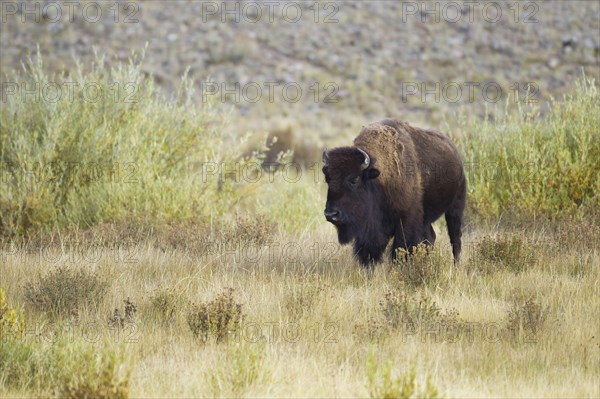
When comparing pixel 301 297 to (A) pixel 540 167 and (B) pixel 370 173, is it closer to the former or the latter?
(B) pixel 370 173

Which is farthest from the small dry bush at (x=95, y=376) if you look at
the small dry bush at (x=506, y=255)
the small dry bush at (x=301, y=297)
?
the small dry bush at (x=506, y=255)

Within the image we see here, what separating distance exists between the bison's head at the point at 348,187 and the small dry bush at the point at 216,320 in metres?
1.63

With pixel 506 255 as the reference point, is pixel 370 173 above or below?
above

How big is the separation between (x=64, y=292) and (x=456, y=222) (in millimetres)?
4804

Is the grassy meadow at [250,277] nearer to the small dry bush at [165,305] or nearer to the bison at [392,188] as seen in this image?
the small dry bush at [165,305]

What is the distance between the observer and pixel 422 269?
782cm

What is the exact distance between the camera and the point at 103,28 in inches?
1442

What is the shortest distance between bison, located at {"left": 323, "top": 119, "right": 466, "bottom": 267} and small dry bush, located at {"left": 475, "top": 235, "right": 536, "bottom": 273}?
2.33 ft

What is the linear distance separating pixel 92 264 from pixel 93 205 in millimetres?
2857

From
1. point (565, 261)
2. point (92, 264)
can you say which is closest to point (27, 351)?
point (92, 264)

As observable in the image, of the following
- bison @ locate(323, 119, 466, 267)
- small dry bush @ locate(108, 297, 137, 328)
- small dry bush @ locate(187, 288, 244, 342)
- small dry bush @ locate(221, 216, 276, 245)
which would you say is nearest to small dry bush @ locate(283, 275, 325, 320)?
small dry bush @ locate(187, 288, 244, 342)

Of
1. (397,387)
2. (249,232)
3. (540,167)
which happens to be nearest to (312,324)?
(397,387)

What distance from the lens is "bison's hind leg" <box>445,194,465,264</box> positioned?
9706 millimetres

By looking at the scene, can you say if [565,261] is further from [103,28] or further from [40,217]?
[103,28]
